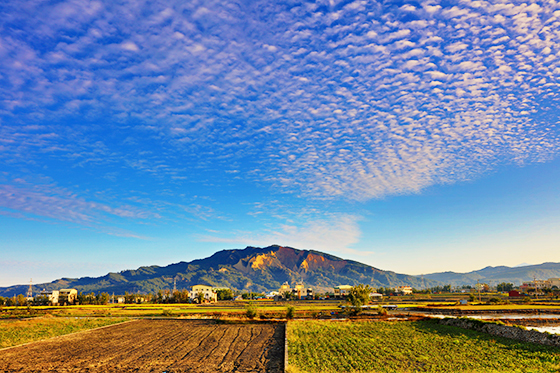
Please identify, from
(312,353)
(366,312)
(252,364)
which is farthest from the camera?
(366,312)

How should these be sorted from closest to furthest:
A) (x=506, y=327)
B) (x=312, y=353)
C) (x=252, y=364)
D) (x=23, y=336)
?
(x=252, y=364) → (x=312, y=353) → (x=506, y=327) → (x=23, y=336)

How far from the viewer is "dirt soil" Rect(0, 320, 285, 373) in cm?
2347

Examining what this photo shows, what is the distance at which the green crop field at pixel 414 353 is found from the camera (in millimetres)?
22094

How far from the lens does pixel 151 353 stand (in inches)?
1145

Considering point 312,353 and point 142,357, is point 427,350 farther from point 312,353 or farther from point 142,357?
point 142,357

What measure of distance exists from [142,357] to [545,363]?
29.2 metres

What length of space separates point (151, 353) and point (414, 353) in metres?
21.6

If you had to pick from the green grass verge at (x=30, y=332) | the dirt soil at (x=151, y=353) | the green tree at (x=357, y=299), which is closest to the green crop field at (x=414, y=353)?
the dirt soil at (x=151, y=353)

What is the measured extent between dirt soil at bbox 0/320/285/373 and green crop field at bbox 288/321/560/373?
108 inches

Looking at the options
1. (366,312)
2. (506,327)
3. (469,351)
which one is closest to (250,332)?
(469,351)

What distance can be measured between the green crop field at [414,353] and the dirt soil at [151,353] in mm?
2744

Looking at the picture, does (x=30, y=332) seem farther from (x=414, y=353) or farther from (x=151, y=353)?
(x=414, y=353)

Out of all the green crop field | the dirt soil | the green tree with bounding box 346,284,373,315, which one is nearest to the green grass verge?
the dirt soil

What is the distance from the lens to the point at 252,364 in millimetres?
24219
